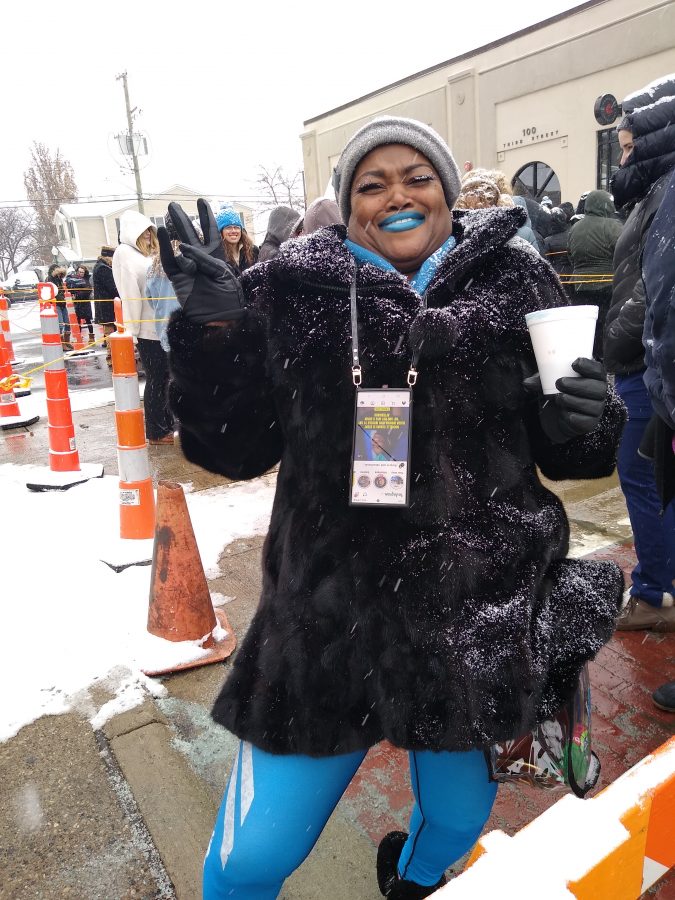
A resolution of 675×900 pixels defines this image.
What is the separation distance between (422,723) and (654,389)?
1.10 m

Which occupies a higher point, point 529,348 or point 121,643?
point 529,348

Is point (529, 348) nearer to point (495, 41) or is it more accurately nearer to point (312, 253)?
point (312, 253)

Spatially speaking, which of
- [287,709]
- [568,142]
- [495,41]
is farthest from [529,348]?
[495,41]

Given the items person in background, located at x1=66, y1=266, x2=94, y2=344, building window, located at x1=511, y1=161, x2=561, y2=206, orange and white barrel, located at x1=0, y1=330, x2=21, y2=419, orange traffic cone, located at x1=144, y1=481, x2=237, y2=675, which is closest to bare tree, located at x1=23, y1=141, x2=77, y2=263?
person in background, located at x1=66, y1=266, x2=94, y2=344

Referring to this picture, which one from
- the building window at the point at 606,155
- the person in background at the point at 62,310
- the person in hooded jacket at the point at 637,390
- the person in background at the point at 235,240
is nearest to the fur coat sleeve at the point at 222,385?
the person in hooded jacket at the point at 637,390

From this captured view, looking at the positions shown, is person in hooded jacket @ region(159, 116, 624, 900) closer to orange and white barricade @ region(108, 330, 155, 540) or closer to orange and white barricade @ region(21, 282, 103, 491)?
orange and white barricade @ region(108, 330, 155, 540)

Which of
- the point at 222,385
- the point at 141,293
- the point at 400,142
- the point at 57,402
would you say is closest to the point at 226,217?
the point at 141,293

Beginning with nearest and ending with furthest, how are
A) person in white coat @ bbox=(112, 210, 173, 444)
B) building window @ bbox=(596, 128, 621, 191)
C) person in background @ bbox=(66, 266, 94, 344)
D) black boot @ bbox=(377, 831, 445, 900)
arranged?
black boot @ bbox=(377, 831, 445, 900) < person in white coat @ bbox=(112, 210, 173, 444) < building window @ bbox=(596, 128, 621, 191) < person in background @ bbox=(66, 266, 94, 344)

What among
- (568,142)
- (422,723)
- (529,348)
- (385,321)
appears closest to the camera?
(422,723)

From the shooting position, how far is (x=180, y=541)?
3213 millimetres

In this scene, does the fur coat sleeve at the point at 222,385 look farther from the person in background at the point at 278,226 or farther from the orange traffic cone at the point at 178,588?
the person in background at the point at 278,226

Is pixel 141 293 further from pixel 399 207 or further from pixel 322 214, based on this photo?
pixel 399 207

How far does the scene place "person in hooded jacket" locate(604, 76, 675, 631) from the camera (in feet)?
8.06

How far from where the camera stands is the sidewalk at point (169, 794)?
2014 mm
